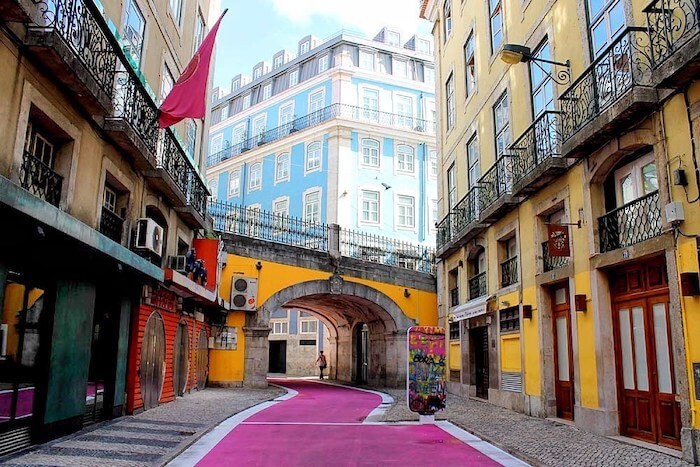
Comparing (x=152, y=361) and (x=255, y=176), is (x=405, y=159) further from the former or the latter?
(x=152, y=361)

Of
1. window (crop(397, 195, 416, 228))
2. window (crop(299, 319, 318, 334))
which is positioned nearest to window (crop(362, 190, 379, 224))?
window (crop(397, 195, 416, 228))

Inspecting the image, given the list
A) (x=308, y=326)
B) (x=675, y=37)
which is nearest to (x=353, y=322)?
(x=308, y=326)

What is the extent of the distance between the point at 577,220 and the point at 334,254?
35.5ft

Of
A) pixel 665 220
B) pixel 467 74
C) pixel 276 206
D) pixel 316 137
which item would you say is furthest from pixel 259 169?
pixel 665 220

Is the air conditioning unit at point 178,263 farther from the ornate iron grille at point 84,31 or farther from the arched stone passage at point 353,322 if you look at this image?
the arched stone passage at point 353,322

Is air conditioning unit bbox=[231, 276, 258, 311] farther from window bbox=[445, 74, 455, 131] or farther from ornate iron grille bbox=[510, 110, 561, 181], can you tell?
ornate iron grille bbox=[510, 110, 561, 181]

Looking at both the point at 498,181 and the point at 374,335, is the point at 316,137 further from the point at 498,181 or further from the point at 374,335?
the point at 498,181

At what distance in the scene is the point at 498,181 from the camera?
1345cm

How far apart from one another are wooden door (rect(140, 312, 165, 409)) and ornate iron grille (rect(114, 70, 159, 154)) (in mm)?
3491

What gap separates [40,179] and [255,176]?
2702cm

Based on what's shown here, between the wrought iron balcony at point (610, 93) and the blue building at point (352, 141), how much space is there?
19556mm

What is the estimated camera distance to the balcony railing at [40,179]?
23.8ft

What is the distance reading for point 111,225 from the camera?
9.95m

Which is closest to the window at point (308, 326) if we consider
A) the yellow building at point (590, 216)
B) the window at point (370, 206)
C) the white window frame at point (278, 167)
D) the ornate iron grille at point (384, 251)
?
the window at point (370, 206)
